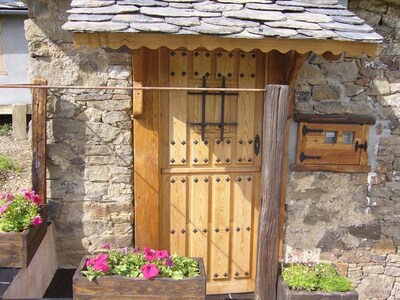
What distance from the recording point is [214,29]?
261 cm

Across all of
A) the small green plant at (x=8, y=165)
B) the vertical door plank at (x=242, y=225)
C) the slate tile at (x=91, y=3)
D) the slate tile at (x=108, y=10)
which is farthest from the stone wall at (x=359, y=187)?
the small green plant at (x=8, y=165)

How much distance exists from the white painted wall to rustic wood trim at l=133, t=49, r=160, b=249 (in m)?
7.49

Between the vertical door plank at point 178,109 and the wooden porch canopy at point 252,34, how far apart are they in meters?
0.75

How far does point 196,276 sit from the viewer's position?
9.31ft

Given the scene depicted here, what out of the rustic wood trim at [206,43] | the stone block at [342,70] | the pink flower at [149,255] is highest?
the rustic wood trim at [206,43]

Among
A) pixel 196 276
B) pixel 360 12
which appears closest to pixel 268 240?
pixel 196 276

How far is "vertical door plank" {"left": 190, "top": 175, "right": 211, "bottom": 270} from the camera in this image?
148 inches

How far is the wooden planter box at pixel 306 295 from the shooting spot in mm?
2928

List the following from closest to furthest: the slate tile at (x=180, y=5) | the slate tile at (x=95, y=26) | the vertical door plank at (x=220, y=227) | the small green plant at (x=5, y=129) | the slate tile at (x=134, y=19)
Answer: the slate tile at (x=95, y=26) → the slate tile at (x=134, y=19) → the slate tile at (x=180, y=5) → the vertical door plank at (x=220, y=227) → the small green plant at (x=5, y=129)

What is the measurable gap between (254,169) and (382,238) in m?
1.43

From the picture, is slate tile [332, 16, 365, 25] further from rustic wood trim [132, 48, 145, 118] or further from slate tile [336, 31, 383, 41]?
rustic wood trim [132, 48, 145, 118]

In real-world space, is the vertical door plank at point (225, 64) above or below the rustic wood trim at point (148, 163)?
above

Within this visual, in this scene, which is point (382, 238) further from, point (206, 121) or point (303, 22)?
point (303, 22)

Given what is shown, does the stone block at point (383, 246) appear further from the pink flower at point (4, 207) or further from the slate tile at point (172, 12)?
the pink flower at point (4, 207)
